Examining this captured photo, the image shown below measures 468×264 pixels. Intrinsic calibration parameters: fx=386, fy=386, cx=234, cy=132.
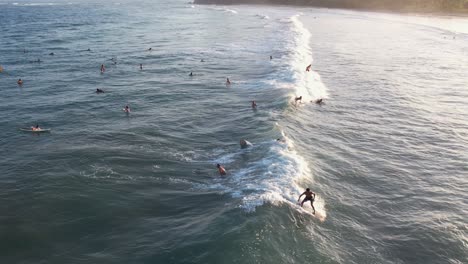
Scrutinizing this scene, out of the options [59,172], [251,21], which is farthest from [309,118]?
[251,21]

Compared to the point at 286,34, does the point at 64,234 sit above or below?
below

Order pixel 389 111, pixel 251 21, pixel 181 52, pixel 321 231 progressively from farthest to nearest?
pixel 251 21
pixel 181 52
pixel 389 111
pixel 321 231

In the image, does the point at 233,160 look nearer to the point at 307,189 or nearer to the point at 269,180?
the point at 269,180

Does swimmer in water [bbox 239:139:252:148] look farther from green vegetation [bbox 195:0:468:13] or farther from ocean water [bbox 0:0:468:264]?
green vegetation [bbox 195:0:468:13]

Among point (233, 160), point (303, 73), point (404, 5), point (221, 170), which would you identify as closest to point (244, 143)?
point (233, 160)

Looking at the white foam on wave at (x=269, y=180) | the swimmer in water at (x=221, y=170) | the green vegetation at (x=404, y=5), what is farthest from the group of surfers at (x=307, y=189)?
the green vegetation at (x=404, y=5)

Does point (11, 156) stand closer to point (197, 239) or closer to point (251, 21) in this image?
point (197, 239)
